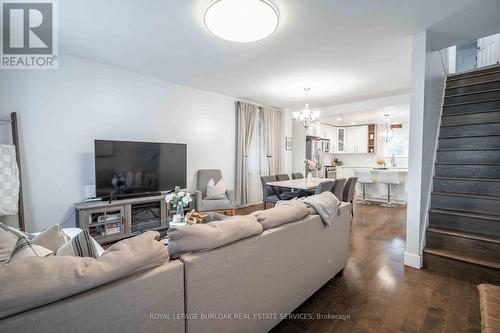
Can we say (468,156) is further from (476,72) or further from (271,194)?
(271,194)

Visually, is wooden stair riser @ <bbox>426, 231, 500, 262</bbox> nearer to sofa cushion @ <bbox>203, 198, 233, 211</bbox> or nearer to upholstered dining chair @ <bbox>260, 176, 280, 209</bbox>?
upholstered dining chair @ <bbox>260, 176, 280, 209</bbox>

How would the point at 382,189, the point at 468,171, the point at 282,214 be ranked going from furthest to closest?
the point at 382,189
the point at 468,171
the point at 282,214

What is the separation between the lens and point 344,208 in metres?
2.29

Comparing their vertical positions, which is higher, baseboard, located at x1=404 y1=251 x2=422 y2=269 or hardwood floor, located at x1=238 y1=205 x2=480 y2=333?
baseboard, located at x1=404 y1=251 x2=422 y2=269

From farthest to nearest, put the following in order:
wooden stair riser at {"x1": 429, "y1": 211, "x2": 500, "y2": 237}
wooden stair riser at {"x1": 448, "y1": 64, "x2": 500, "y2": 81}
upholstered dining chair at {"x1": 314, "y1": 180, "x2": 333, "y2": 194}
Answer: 1. wooden stair riser at {"x1": 448, "y1": 64, "x2": 500, "y2": 81}
2. upholstered dining chair at {"x1": 314, "y1": 180, "x2": 333, "y2": 194}
3. wooden stair riser at {"x1": 429, "y1": 211, "x2": 500, "y2": 237}

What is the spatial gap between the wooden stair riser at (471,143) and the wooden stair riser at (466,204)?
0.80m

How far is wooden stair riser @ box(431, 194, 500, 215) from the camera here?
259cm

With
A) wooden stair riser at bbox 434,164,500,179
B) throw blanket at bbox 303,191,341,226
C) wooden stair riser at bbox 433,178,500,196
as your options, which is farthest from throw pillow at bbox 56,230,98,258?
wooden stair riser at bbox 434,164,500,179

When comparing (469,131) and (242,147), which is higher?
(469,131)

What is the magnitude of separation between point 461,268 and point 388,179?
3392 millimetres

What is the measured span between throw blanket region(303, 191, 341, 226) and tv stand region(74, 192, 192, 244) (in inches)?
70.6

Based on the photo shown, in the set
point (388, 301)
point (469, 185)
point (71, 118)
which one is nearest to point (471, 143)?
point (469, 185)

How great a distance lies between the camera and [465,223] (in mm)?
2594

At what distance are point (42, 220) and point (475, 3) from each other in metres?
5.18
